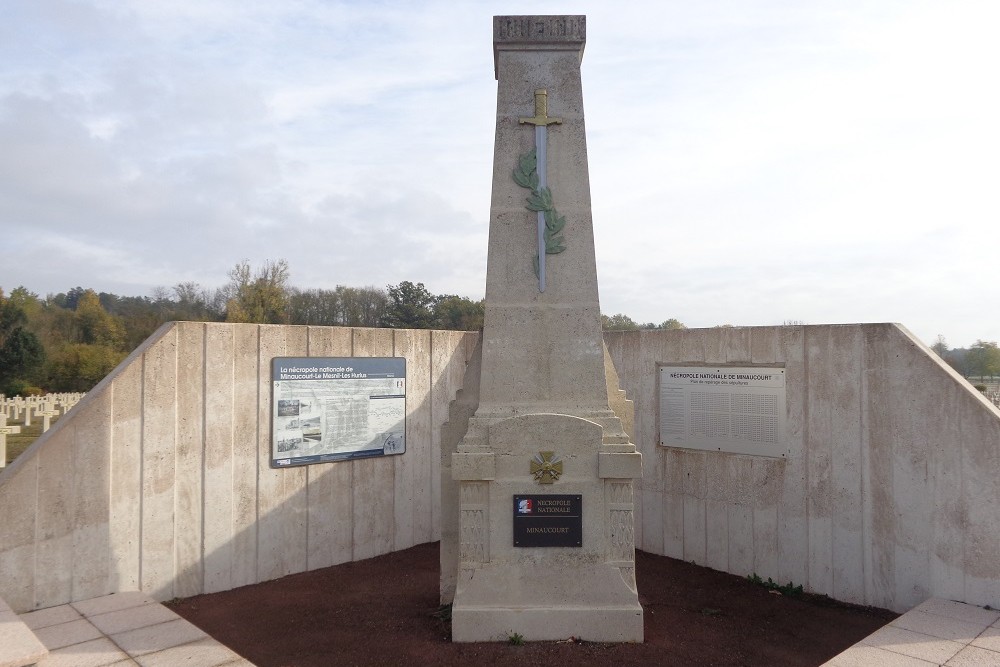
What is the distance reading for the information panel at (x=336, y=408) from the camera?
7.16 m

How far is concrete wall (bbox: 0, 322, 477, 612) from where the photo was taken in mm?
5477

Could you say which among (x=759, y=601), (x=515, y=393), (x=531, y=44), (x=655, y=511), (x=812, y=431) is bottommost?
(x=759, y=601)

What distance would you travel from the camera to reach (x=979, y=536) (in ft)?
18.4

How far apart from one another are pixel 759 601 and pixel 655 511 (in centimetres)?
186

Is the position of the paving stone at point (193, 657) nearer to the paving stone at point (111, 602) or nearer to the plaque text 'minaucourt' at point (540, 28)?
the paving stone at point (111, 602)

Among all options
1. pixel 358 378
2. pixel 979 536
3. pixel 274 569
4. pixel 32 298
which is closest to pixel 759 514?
pixel 979 536

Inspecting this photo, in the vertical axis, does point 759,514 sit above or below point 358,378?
below

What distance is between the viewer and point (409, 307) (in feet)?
114

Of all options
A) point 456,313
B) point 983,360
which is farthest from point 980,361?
point 456,313

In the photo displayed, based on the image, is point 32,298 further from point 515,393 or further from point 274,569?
point 515,393

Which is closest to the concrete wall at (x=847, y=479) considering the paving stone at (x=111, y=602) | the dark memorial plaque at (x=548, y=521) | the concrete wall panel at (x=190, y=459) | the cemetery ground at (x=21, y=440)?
the dark memorial plaque at (x=548, y=521)

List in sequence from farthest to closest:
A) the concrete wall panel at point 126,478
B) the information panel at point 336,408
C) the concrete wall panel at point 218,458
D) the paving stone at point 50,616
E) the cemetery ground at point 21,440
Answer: the cemetery ground at point 21,440 < the information panel at point 336,408 < the concrete wall panel at point 218,458 < the concrete wall panel at point 126,478 < the paving stone at point 50,616

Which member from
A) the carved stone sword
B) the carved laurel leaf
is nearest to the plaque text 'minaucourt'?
the carved stone sword

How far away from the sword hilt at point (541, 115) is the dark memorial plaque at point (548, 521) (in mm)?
3247
